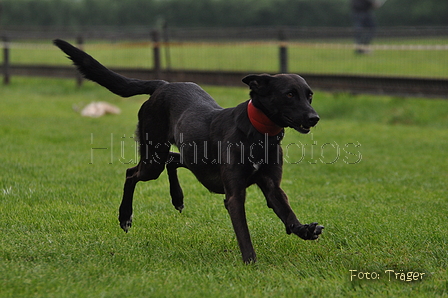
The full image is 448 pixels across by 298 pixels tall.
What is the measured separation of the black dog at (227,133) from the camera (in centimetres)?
393

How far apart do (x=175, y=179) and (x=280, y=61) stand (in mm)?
8875

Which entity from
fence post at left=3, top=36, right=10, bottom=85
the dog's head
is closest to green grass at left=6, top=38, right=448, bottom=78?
fence post at left=3, top=36, right=10, bottom=85

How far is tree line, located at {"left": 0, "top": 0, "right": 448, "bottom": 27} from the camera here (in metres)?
30.4

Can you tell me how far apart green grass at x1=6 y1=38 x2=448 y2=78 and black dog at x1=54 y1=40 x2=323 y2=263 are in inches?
347

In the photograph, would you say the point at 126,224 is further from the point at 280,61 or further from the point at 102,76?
the point at 280,61

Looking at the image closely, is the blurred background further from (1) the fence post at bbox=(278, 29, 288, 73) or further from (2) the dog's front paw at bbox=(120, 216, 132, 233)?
(2) the dog's front paw at bbox=(120, 216, 132, 233)

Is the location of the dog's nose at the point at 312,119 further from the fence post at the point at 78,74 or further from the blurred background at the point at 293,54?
the fence post at the point at 78,74

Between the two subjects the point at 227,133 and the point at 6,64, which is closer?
the point at 227,133

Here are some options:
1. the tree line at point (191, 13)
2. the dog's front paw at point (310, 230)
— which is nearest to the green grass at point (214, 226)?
the dog's front paw at point (310, 230)

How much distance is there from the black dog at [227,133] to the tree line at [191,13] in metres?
24.4

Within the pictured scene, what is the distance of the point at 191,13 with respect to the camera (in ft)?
111

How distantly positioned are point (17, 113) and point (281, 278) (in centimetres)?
934

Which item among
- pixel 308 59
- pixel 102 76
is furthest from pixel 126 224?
pixel 308 59

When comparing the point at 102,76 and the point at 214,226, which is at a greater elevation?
the point at 102,76
